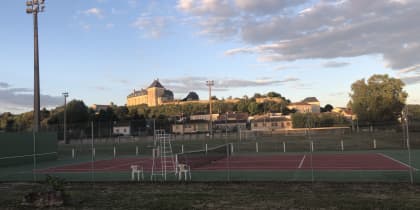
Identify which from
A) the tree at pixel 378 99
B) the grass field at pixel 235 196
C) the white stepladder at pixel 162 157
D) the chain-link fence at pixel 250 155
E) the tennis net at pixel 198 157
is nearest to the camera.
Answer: the grass field at pixel 235 196

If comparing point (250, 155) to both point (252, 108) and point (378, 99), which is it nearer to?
point (378, 99)

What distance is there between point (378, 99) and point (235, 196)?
73314mm

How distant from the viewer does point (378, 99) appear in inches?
3029

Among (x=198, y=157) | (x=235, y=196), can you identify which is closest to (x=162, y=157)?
(x=198, y=157)

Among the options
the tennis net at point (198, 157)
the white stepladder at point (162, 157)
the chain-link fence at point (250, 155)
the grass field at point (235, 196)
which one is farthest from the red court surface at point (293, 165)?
the grass field at point (235, 196)

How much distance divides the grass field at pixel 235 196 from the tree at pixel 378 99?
6875 centimetres

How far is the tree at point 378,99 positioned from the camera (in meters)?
76.2

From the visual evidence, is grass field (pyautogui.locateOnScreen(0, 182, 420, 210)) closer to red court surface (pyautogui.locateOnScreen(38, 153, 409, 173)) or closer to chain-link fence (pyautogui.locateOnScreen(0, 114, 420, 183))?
chain-link fence (pyautogui.locateOnScreen(0, 114, 420, 183))

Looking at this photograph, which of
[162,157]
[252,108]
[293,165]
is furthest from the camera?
[252,108]

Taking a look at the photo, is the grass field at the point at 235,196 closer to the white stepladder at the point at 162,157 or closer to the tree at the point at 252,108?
the white stepladder at the point at 162,157

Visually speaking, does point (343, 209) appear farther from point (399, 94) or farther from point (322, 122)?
point (399, 94)

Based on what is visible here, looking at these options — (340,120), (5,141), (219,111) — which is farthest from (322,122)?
(219,111)

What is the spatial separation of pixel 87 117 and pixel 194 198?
95092 mm

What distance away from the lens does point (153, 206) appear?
1008cm
